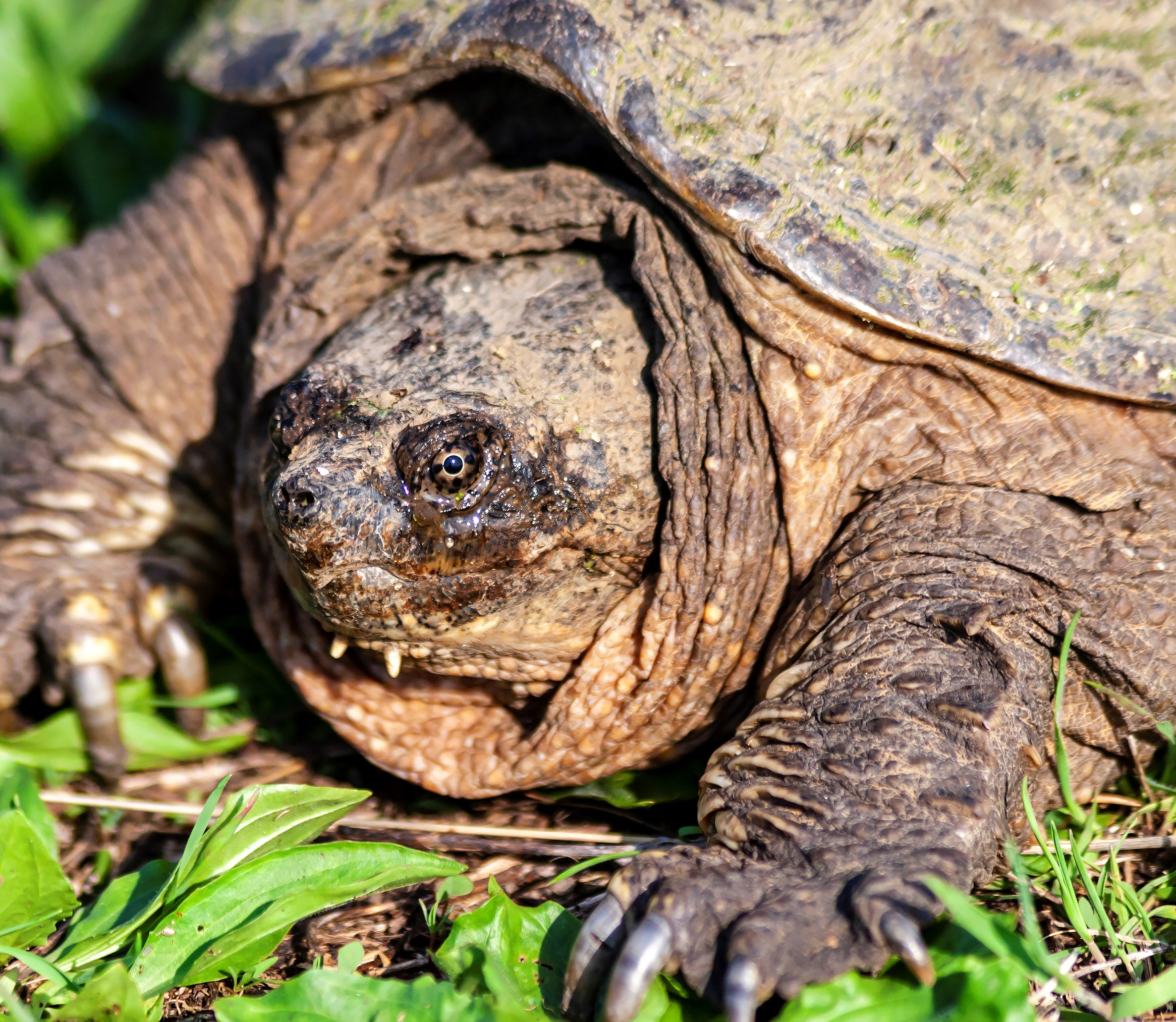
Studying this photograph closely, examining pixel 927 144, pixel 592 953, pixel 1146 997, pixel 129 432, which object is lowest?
pixel 1146 997

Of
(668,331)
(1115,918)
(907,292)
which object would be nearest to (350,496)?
(668,331)

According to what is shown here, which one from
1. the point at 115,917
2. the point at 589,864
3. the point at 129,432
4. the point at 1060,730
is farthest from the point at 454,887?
the point at 129,432

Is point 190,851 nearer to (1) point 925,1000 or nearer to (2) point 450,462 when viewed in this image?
(2) point 450,462

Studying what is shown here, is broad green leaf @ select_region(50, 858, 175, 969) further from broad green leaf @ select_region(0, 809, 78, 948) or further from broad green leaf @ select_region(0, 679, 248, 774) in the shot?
broad green leaf @ select_region(0, 679, 248, 774)

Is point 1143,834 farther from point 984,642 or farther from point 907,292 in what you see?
point 907,292

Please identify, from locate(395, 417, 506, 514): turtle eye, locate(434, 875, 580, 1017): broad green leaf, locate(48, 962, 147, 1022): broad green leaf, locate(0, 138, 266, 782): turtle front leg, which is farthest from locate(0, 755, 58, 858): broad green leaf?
locate(395, 417, 506, 514): turtle eye

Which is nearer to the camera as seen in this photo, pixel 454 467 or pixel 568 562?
pixel 454 467

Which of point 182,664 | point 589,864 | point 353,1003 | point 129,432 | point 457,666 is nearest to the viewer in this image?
point 353,1003
